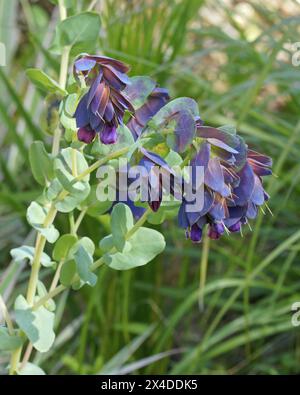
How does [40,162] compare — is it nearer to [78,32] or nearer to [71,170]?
[71,170]

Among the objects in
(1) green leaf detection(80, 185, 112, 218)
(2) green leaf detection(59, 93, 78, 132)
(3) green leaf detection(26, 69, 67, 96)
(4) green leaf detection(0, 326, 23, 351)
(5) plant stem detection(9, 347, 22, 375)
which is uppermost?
(3) green leaf detection(26, 69, 67, 96)

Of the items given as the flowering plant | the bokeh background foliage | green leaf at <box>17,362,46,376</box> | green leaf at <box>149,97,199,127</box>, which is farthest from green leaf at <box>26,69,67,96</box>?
the bokeh background foliage

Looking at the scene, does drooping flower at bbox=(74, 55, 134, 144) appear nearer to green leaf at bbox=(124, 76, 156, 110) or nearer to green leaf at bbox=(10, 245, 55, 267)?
green leaf at bbox=(124, 76, 156, 110)

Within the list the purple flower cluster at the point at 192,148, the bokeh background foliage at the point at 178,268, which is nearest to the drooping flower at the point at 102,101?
the purple flower cluster at the point at 192,148

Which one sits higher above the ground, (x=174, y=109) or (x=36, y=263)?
(x=174, y=109)

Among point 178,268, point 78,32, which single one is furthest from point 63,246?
point 178,268

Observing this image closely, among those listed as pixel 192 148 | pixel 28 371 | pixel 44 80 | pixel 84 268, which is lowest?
pixel 28 371
